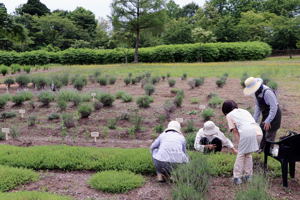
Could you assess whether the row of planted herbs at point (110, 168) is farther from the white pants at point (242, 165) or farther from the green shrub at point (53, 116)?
the green shrub at point (53, 116)

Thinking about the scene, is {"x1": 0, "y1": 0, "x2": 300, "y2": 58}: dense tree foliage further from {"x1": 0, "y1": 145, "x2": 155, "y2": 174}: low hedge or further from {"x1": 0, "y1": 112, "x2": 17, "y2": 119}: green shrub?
{"x1": 0, "y1": 145, "x2": 155, "y2": 174}: low hedge

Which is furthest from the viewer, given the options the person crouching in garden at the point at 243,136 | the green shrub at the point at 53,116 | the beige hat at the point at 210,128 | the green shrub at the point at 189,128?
the green shrub at the point at 53,116

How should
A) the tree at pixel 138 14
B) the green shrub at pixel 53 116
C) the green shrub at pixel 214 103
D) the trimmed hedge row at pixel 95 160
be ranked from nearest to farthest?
1. the trimmed hedge row at pixel 95 160
2. the green shrub at pixel 53 116
3. the green shrub at pixel 214 103
4. the tree at pixel 138 14

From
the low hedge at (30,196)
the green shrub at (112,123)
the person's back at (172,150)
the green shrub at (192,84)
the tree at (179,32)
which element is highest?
the tree at (179,32)

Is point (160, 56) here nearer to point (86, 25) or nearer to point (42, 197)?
point (86, 25)

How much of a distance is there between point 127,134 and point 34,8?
51.0m

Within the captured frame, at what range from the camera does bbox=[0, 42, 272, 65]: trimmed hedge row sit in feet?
107

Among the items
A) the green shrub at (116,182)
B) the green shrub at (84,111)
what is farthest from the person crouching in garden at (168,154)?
the green shrub at (84,111)

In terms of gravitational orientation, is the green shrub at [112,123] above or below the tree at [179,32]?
below

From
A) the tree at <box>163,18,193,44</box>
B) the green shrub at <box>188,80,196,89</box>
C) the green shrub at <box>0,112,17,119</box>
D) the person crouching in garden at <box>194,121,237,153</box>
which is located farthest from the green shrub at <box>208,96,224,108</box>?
the tree at <box>163,18,193,44</box>

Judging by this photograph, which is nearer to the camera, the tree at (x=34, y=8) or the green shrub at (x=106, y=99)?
the green shrub at (x=106, y=99)

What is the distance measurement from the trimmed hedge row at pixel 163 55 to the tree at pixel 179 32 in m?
11.7

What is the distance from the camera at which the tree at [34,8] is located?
51531 millimetres

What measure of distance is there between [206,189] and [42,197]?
199 centimetres
